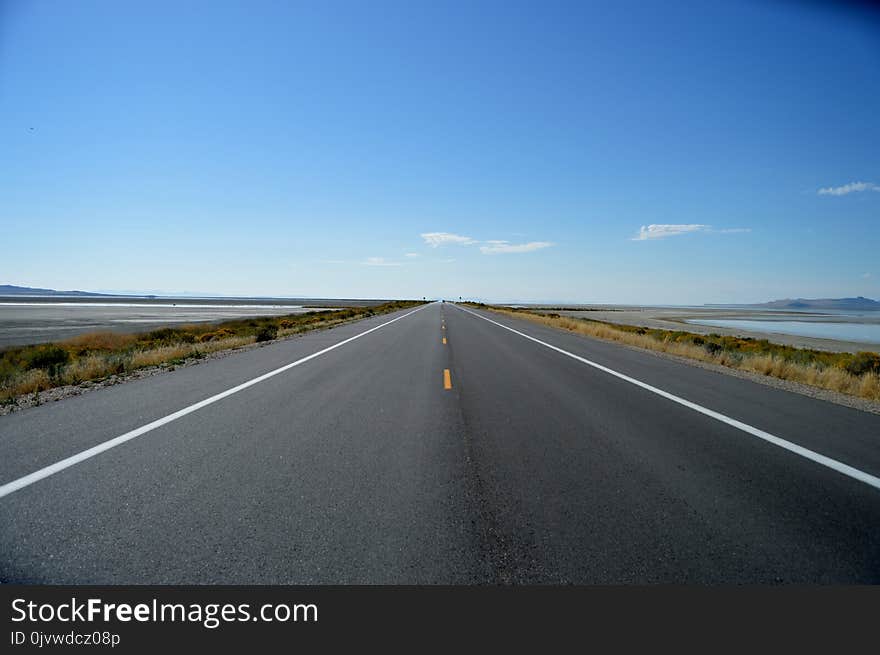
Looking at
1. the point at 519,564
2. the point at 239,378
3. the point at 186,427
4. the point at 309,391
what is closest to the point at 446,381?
the point at 309,391

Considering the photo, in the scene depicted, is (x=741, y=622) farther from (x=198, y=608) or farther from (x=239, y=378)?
(x=239, y=378)

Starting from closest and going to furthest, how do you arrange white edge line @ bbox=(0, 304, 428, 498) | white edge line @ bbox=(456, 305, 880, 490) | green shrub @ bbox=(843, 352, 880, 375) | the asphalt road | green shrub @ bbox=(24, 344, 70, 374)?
1. the asphalt road
2. white edge line @ bbox=(0, 304, 428, 498)
3. white edge line @ bbox=(456, 305, 880, 490)
4. green shrub @ bbox=(24, 344, 70, 374)
5. green shrub @ bbox=(843, 352, 880, 375)

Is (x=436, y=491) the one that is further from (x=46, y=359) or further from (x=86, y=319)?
(x=86, y=319)

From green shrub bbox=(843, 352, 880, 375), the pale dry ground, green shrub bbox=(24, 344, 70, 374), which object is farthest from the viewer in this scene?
the pale dry ground

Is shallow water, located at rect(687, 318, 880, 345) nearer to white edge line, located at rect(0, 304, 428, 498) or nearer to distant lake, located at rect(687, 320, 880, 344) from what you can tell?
distant lake, located at rect(687, 320, 880, 344)

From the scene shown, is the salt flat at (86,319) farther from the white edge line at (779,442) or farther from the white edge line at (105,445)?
the white edge line at (779,442)

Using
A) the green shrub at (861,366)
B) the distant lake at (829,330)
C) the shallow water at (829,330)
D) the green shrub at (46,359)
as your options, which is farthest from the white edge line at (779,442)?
the distant lake at (829,330)

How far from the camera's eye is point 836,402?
9.28 meters

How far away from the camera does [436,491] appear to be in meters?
4.31

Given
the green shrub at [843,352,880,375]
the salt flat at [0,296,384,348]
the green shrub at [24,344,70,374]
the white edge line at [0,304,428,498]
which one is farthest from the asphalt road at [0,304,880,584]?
the salt flat at [0,296,384,348]

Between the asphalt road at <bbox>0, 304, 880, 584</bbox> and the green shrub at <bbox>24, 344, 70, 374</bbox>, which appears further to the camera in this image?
the green shrub at <bbox>24, 344, 70, 374</bbox>

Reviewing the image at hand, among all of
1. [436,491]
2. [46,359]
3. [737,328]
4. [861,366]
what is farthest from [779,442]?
[737,328]

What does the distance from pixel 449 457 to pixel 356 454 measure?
1056mm

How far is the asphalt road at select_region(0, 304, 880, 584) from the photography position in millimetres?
3090
